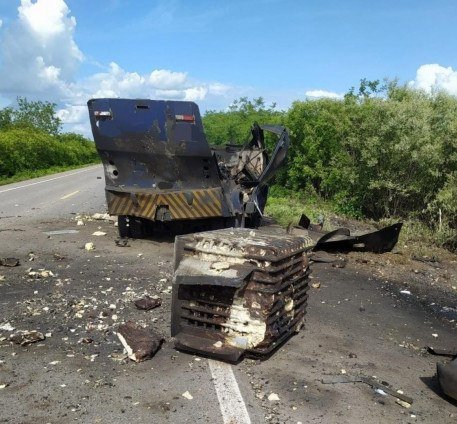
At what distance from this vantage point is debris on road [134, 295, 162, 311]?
5883 mm

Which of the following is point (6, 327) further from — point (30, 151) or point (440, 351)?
point (30, 151)

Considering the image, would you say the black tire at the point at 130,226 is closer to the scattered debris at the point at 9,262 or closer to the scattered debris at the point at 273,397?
the scattered debris at the point at 9,262

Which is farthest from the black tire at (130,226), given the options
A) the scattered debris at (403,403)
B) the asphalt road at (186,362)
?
the scattered debris at (403,403)

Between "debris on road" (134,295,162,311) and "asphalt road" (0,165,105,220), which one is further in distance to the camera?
"asphalt road" (0,165,105,220)

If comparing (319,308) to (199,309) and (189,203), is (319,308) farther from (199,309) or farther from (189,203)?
(189,203)

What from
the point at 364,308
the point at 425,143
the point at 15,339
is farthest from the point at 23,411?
the point at 425,143

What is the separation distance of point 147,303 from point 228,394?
7.41ft

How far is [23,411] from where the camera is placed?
3.59m

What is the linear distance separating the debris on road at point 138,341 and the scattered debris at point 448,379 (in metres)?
2.44

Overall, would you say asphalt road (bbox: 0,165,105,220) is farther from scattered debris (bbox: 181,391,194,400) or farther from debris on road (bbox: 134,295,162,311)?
scattered debris (bbox: 181,391,194,400)

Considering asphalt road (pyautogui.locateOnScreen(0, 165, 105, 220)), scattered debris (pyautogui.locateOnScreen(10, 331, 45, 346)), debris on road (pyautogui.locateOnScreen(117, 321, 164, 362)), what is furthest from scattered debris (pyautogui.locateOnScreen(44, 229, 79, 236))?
debris on road (pyautogui.locateOnScreen(117, 321, 164, 362))

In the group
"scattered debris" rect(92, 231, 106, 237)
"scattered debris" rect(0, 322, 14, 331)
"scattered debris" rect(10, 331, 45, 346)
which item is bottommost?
"scattered debris" rect(92, 231, 106, 237)

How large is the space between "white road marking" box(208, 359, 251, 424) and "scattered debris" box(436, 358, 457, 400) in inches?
63.8

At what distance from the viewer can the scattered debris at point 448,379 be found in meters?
3.98
